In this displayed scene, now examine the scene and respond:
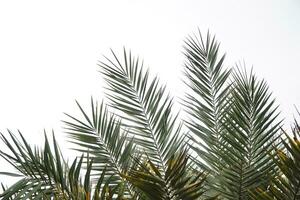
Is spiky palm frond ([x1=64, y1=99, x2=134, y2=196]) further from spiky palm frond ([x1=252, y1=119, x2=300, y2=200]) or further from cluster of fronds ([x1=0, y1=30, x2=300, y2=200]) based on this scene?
spiky palm frond ([x1=252, y1=119, x2=300, y2=200])

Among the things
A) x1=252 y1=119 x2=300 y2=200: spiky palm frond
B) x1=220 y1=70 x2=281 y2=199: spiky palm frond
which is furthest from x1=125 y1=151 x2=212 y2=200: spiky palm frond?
x1=220 y1=70 x2=281 y2=199: spiky palm frond

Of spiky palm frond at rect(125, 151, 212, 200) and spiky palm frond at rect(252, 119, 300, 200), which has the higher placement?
spiky palm frond at rect(252, 119, 300, 200)

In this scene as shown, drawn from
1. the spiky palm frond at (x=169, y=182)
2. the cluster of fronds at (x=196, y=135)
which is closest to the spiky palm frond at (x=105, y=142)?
the cluster of fronds at (x=196, y=135)

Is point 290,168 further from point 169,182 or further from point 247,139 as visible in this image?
point 247,139

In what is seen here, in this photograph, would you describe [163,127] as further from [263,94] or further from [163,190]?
[163,190]

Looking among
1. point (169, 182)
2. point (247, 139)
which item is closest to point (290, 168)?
point (169, 182)

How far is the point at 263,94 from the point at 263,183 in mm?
681

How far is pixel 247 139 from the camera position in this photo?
2.73 meters

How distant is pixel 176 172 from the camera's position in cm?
160

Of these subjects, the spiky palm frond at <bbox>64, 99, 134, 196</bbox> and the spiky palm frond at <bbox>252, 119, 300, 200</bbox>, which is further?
the spiky palm frond at <bbox>64, 99, 134, 196</bbox>

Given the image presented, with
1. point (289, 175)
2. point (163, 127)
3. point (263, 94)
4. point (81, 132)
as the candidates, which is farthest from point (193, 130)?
point (289, 175)

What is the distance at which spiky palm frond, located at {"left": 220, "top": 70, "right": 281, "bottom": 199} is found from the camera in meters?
2.54

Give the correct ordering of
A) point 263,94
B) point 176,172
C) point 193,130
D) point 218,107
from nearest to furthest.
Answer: point 176,172 < point 263,94 < point 193,130 < point 218,107

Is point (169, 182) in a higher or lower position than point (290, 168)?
lower
